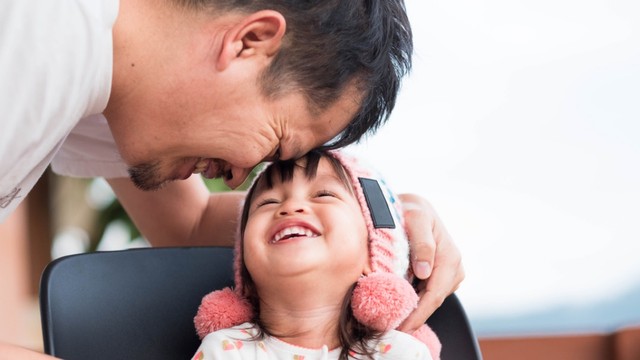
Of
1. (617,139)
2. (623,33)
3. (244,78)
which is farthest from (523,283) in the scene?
(244,78)

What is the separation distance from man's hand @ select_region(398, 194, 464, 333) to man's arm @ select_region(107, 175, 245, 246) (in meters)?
0.36

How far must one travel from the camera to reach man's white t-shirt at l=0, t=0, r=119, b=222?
105 cm

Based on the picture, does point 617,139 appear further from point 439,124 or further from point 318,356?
point 318,356

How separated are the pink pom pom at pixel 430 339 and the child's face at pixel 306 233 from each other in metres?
0.12

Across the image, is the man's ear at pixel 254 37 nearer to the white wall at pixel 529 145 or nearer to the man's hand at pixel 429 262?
the man's hand at pixel 429 262

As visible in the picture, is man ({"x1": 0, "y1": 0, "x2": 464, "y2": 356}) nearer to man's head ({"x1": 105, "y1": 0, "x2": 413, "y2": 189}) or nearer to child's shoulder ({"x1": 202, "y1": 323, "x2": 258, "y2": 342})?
man's head ({"x1": 105, "y1": 0, "x2": 413, "y2": 189})

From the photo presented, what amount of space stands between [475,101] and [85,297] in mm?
1966

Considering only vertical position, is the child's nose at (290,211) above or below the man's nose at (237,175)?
above

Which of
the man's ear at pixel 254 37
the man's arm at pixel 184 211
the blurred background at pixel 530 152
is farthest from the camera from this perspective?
the blurred background at pixel 530 152

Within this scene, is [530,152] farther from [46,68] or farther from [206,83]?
[46,68]

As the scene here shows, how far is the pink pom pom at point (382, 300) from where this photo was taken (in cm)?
125

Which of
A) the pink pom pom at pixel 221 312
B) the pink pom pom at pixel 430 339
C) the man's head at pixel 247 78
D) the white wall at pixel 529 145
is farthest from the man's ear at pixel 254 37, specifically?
the white wall at pixel 529 145

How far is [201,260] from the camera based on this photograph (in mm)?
1488

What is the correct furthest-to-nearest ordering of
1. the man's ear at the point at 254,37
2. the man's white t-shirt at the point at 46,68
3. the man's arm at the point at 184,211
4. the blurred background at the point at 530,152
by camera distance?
the blurred background at the point at 530,152 → the man's arm at the point at 184,211 → the man's ear at the point at 254,37 → the man's white t-shirt at the point at 46,68
